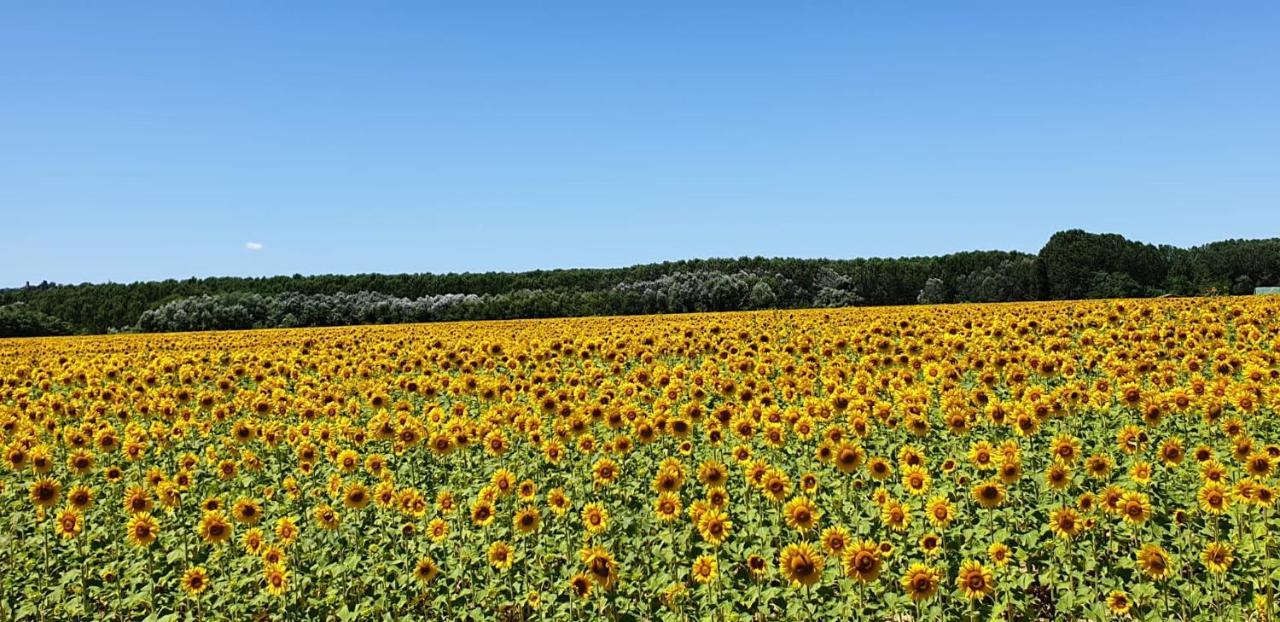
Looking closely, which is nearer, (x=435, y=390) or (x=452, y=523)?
(x=452, y=523)

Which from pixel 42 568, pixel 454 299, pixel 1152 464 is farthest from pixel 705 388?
pixel 454 299

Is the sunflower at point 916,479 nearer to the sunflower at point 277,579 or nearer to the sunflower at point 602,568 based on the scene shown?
the sunflower at point 602,568

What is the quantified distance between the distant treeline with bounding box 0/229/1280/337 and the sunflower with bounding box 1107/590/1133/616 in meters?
64.1

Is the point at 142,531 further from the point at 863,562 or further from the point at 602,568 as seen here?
the point at 863,562

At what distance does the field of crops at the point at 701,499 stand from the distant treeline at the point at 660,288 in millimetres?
57713

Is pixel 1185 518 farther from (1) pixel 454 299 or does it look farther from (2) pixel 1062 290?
(2) pixel 1062 290

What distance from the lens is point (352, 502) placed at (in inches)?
328

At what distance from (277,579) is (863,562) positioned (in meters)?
4.99

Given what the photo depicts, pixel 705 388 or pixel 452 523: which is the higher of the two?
pixel 705 388

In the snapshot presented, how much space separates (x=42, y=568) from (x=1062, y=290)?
94.3m

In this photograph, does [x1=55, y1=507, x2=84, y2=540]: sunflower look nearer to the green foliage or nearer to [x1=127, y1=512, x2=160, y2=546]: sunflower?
[x1=127, y1=512, x2=160, y2=546]: sunflower

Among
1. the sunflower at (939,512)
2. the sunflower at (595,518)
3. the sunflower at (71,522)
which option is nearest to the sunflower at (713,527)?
the sunflower at (595,518)

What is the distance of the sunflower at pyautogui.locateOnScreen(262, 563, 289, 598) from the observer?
23.6 ft

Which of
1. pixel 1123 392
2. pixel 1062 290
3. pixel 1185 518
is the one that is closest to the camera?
pixel 1185 518
